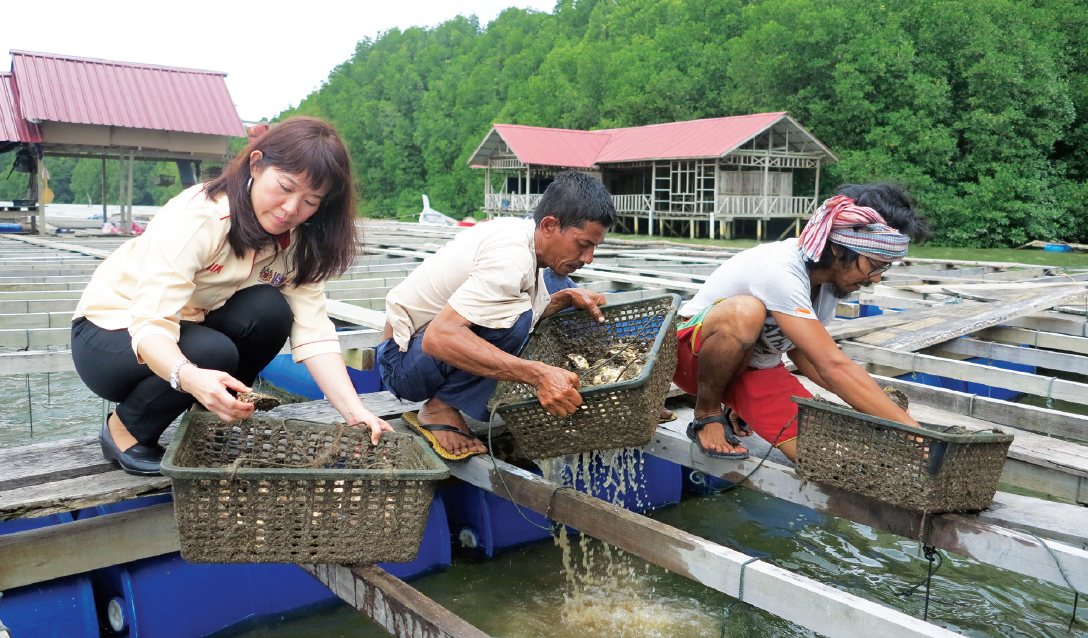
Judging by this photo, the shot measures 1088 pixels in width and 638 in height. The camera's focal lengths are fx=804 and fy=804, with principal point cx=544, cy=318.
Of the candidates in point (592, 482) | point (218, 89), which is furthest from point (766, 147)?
point (592, 482)

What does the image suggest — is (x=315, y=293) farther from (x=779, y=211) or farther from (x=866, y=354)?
(x=779, y=211)

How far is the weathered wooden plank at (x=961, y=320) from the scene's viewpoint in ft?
15.4

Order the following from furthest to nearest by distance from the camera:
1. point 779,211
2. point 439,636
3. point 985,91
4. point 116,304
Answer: point 779,211, point 985,91, point 116,304, point 439,636

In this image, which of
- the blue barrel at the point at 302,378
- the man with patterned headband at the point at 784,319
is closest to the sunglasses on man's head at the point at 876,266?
the man with patterned headband at the point at 784,319

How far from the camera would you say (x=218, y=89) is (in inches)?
682

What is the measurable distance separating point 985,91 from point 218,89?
1945 cm

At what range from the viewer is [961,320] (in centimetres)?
532

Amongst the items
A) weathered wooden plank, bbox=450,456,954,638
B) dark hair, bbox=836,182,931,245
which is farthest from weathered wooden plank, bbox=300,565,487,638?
dark hair, bbox=836,182,931,245

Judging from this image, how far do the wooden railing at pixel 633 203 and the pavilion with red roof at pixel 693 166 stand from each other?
0.03m

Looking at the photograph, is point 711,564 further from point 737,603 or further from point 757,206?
point 757,206

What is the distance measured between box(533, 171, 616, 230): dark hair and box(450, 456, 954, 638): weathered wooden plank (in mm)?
831

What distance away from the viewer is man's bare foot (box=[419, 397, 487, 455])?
8.98ft

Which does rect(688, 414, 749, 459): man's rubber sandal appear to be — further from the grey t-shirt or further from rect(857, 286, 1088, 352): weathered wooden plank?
rect(857, 286, 1088, 352): weathered wooden plank

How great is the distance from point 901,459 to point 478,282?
126 cm
